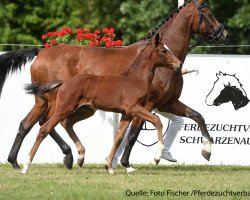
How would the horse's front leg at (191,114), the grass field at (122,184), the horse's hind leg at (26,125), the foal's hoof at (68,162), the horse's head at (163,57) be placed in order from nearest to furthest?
the grass field at (122,184) → the horse's head at (163,57) → the horse's front leg at (191,114) → the foal's hoof at (68,162) → the horse's hind leg at (26,125)

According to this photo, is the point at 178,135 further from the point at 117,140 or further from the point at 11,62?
the point at 11,62

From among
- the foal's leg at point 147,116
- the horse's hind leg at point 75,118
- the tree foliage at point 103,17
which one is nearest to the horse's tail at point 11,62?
the horse's hind leg at point 75,118

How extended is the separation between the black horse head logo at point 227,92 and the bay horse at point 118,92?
Answer: 277 centimetres

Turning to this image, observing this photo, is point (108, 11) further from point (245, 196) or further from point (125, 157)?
point (245, 196)

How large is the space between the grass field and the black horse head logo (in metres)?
1.70

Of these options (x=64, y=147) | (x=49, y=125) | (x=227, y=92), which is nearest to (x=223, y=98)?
(x=227, y=92)

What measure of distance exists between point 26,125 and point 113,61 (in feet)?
5.02

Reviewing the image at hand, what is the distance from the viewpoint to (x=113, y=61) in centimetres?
1438

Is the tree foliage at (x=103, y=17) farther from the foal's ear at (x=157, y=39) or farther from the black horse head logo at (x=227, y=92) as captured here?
the foal's ear at (x=157, y=39)

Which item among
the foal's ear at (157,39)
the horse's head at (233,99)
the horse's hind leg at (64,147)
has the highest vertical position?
the foal's ear at (157,39)

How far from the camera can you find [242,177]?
1348 centimetres

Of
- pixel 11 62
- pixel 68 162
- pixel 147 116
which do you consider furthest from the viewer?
pixel 11 62

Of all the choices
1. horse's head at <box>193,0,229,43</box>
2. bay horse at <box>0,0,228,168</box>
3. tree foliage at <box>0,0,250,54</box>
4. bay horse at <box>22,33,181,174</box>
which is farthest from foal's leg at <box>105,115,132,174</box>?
tree foliage at <box>0,0,250,54</box>

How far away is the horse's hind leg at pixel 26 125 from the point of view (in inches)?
573
